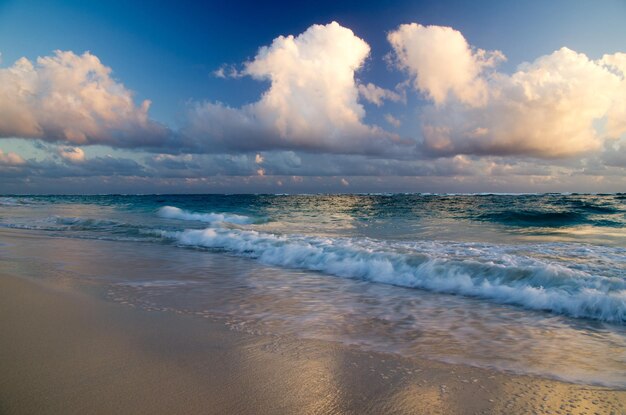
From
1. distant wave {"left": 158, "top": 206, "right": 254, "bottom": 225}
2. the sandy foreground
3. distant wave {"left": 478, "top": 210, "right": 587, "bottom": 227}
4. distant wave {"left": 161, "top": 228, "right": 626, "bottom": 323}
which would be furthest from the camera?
distant wave {"left": 158, "top": 206, "right": 254, "bottom": 225}

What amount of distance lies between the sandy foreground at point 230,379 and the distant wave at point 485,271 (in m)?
2.96

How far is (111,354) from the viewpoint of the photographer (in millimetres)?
3639

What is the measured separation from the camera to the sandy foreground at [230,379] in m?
2.79

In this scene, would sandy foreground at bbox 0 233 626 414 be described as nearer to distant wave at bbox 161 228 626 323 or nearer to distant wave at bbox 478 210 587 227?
distant wave at bbox 161 228 626 323

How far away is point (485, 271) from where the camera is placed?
7.57 m

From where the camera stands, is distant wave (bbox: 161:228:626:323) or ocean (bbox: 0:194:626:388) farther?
distant wave (bbox: 161:228:626:323)

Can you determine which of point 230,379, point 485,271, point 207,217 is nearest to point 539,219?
point 485,271

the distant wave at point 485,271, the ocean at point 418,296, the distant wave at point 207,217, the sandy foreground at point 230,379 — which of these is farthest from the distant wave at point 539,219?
the sandy foreground at point 230,379

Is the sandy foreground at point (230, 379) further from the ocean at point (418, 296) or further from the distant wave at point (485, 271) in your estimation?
the distant wave at point (485, 271)

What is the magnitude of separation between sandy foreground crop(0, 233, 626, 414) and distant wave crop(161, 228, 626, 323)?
9.71 feet

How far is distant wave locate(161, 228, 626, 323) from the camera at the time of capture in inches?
229

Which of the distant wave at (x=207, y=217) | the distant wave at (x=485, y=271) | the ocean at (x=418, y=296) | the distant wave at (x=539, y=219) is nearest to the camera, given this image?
the ocean at (x=418, y=296)

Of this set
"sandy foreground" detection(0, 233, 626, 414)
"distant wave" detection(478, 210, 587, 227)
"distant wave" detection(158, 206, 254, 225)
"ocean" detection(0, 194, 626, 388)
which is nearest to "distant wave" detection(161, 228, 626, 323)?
"ocean" detection(0, 194, 626, 388)

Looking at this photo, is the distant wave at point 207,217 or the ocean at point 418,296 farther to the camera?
the distant wave at point 207,217
